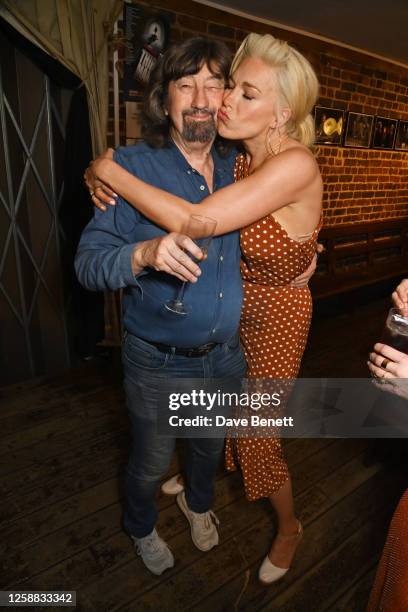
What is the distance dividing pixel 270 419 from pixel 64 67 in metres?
2.47

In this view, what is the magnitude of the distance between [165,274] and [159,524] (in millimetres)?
1355

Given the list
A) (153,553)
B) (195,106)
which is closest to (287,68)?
(195,106)

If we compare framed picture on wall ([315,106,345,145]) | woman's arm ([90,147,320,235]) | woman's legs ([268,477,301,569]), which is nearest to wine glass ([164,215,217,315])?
woman's arm ([90,147,320,235])

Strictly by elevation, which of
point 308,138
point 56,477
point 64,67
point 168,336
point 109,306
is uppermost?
point 64,67

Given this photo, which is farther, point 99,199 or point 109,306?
point 109,306

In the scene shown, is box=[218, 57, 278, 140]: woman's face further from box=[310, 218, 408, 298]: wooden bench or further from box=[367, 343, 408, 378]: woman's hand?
box=[310, 218, 408, 298]: wooden bench

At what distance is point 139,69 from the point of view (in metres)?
2.85

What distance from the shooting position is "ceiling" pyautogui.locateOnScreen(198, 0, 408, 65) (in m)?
3.05

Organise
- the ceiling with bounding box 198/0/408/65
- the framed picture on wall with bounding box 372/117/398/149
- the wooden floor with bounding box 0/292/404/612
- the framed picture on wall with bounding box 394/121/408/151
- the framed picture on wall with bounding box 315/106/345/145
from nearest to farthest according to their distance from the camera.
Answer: the wooden floor with bounding box 0/292/404/612 → the ceiling with bounding box 198/0/408/65 → the framed picture on wall with bounding box 315/106/345/145 → the framed picture on wall with bounding box 372/117/398/149 → the framed picture on wall with bounding box 394/121/408/151

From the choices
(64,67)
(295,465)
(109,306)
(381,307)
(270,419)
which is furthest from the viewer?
(381,307)

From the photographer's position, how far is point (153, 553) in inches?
67.3

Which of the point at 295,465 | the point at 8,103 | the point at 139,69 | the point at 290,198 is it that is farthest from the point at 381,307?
the point at 8,103

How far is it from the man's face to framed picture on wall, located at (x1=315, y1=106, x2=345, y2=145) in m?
3.17

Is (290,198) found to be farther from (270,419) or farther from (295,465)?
(295,465)
